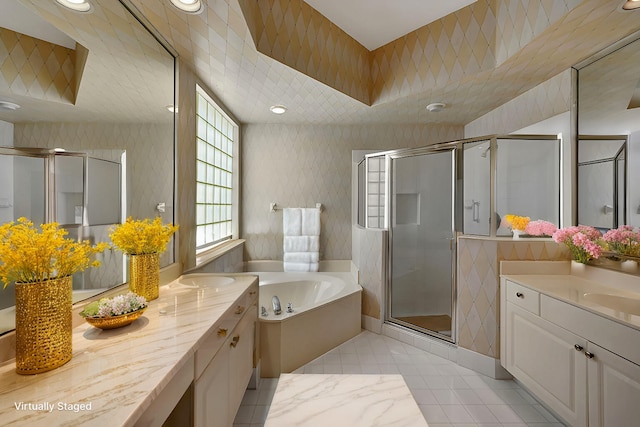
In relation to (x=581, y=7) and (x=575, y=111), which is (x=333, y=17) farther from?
(x=575, y=111)

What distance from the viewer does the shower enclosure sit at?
2189mm

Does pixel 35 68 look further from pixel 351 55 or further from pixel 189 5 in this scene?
pixel 351 55

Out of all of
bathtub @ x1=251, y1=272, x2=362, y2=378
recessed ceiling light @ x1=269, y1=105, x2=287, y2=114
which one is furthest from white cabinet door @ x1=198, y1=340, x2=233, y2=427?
recessed ceiling light @ x1=269, y1=105, x2=287, y2=114

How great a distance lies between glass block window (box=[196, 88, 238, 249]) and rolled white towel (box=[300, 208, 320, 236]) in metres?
0.91

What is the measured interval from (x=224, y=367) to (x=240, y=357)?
27 cm

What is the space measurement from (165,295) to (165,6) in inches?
58.7

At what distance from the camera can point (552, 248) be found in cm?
202

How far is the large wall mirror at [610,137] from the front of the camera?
1617 mm

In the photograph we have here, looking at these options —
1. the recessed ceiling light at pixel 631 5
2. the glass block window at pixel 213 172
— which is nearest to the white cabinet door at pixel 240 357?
the glass block window at pixel 213 172

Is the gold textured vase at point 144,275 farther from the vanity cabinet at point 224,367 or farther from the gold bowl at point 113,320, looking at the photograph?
the vanity cabinet at point 224,367

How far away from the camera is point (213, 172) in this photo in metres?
2.90

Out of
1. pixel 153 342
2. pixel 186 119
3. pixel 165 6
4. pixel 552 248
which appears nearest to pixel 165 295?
pixel 153 342

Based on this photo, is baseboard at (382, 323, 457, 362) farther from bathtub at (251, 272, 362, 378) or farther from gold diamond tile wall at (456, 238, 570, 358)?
bathtub at (251, 272, 362, 378)

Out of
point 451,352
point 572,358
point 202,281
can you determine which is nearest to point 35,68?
point 202,281
